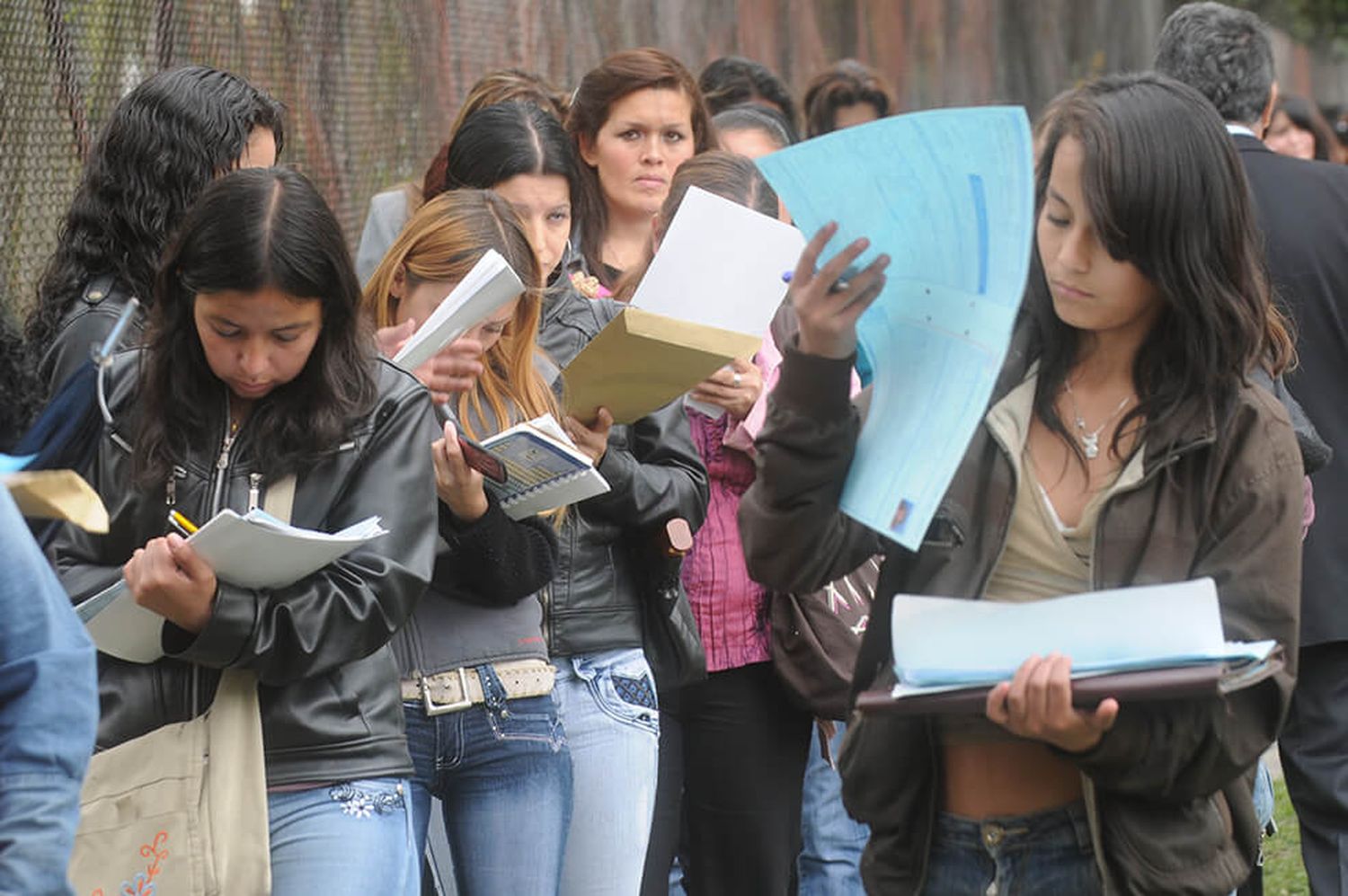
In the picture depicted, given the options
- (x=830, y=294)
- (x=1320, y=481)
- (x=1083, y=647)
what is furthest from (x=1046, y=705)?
(x=1320, y=481)

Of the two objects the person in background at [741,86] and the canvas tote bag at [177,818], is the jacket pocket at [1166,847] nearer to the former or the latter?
the canvas tote bag at [177,818]

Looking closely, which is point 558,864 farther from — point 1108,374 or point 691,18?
point 691,18

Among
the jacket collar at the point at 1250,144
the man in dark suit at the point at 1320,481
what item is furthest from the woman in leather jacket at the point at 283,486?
the jacket collar at the point at 1250,144

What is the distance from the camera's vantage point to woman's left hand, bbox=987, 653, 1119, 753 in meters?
2.40

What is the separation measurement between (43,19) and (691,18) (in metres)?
5.66

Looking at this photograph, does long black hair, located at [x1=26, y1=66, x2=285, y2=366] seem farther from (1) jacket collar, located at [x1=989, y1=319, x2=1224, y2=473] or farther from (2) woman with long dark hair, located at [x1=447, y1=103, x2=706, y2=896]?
(1) jacket collar, located at [x1=989, y1=319, x2=1224, y2=473]

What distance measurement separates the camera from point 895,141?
242 centimetres

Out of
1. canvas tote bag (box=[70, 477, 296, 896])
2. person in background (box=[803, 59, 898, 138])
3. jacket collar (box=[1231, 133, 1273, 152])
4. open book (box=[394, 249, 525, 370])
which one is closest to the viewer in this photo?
canvas tote bag (box=[70, 477, 296, 896])

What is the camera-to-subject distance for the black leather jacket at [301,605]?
2.92 meters

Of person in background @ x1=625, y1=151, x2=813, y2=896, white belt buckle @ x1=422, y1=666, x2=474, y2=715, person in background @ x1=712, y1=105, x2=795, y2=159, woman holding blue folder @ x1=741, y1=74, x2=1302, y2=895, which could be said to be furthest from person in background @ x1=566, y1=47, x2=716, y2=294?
woman holding blue folder @ x1=741, y1=74, x2=1302, y2=895

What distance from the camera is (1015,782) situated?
2.68 meters

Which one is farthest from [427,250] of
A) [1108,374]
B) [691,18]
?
[691,18]

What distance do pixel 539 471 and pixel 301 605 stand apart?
0.70 metres

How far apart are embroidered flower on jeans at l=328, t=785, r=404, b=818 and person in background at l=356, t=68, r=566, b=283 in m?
2.14
